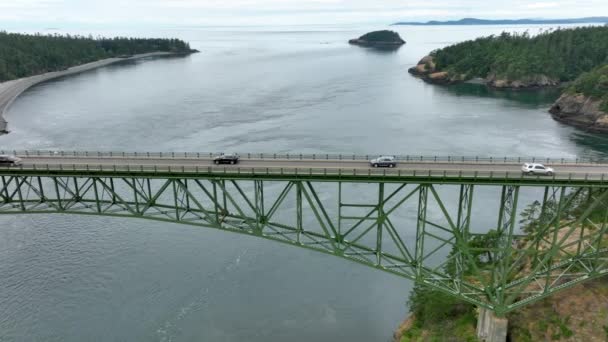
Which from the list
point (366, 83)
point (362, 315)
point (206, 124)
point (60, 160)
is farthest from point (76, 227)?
point (366, 83)

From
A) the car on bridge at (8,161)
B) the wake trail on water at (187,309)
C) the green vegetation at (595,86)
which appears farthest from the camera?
the green vegetation at (595,86)

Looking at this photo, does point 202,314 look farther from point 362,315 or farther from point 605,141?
point 605,141

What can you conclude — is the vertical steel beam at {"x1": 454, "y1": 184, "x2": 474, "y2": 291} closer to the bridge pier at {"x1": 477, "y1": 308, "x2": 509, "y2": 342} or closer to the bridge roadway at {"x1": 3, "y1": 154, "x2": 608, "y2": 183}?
the bridge roadway at {"x1": 3, "y1": 154, "x2": 608, "y2": 183}

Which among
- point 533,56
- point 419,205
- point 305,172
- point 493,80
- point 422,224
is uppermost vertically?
point 305,172

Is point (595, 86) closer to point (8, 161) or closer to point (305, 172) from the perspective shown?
point (305, 172)

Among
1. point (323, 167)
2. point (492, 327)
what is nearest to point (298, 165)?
point (323, 167)

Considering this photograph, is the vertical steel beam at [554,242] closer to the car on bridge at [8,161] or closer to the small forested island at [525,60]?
the car on bridge at [8,161]

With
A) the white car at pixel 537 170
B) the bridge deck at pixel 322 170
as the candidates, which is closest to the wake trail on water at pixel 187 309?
the bridge deck at pixel 322 170
